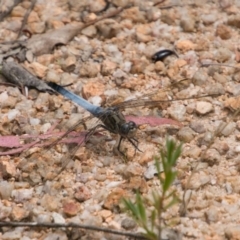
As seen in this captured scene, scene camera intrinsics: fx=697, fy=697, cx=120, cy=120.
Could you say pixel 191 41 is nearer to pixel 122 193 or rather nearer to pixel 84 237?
pixel 122 193

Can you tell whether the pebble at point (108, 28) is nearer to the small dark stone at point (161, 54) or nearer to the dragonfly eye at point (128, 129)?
the small dark stone at point (161, 54)

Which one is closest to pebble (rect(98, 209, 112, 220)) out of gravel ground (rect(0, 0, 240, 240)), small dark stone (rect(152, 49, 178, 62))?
gravel ground (rect(0, 0, 240, 240))

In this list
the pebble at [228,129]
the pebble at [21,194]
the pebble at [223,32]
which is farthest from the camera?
the pebble at [223,32]

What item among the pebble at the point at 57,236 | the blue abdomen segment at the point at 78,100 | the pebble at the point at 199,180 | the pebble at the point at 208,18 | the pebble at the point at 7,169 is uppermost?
the pebble at the point at 208,18

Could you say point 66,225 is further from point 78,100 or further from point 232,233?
point 78,100

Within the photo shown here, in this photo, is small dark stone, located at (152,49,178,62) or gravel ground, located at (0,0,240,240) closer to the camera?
gravel ground, located at (0,0,240,240)

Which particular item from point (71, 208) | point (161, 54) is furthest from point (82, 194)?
point (161, 54)

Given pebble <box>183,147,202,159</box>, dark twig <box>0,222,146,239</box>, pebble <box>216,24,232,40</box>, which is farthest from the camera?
pebble <box>216,24,232,40</box>

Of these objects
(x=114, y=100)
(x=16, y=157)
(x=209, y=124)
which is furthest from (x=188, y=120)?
(x=16, y=157)

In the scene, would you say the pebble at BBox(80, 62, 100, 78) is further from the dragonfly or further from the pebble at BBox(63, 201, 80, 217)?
the pebble at BBox(63, 201, 80, 217)

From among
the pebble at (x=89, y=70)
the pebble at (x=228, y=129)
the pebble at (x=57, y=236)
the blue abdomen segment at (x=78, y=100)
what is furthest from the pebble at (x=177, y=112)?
the pebble at (x=57, y=236)
